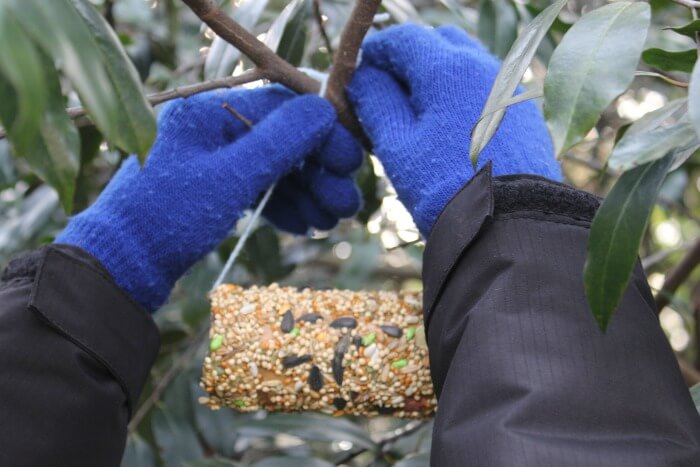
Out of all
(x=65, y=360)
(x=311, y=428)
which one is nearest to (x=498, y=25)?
(x=311, y=428)

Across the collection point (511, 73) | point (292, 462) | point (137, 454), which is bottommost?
point (137, 454)

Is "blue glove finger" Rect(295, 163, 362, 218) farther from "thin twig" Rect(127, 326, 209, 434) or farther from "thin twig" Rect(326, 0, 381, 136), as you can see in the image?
"thin twig" Rect(127, 326, 209, 434)

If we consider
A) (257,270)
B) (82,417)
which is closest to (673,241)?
(257,270)

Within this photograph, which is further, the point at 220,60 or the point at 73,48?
the point at 220,60

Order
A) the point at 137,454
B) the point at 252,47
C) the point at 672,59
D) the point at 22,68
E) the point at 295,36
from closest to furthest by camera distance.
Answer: the point at 22,68 → the point at 672,59 → the point at 252,47 → the point at 295,36 → the point at 137,454

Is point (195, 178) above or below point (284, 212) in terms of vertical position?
above

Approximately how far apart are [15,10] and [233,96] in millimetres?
512

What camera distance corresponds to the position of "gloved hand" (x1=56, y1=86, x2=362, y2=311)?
29.8 inches

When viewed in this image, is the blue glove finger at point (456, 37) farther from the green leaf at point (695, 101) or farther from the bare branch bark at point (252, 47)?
the green leaf at point (695, 101)

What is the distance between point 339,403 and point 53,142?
377 mm

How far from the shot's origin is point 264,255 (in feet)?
4.07

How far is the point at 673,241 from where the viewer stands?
2.13 meters

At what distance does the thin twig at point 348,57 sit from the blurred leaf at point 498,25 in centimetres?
28

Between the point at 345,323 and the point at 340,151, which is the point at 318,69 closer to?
the point at 340,151
